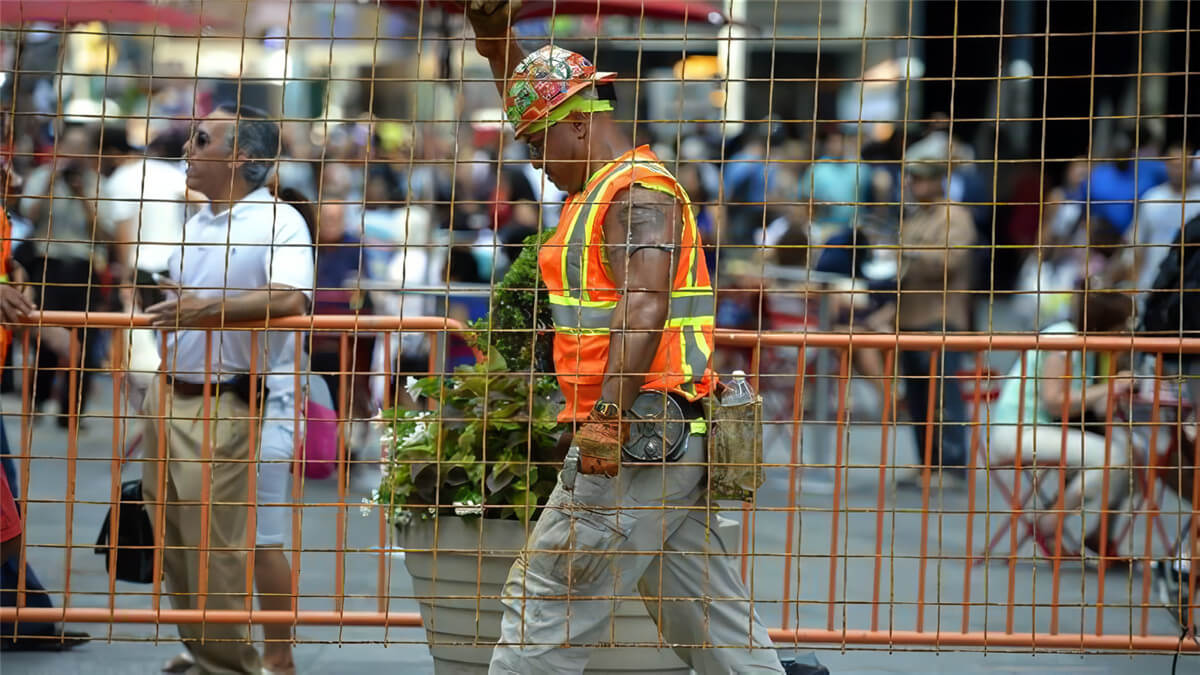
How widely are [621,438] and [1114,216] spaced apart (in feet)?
45.1

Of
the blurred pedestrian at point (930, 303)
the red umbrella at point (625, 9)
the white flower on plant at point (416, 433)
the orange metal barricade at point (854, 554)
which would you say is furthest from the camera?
the blurred pedestrian at point (930, 303)

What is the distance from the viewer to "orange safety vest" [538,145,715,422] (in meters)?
4.17

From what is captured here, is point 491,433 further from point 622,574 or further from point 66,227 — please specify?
point 66,227

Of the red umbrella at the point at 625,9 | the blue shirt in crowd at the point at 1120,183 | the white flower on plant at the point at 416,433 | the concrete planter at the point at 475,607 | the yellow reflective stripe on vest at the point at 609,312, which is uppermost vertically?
the red umbrella at the point at 625,9

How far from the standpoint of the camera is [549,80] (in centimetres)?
421

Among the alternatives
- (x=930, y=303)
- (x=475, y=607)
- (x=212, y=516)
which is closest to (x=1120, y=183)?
(x=930, y=303)

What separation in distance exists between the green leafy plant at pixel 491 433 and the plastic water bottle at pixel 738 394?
0.64 metres

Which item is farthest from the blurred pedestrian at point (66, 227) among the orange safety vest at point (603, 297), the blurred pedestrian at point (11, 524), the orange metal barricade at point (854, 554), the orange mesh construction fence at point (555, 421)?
the orange safety vest at point (603, 297)

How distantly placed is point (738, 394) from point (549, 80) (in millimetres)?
1019

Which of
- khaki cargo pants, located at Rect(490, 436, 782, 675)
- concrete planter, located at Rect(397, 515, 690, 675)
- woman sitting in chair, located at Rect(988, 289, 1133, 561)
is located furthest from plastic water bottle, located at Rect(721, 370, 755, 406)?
woman sitting in chair, located at Rect(988, 289, 1133, 561)

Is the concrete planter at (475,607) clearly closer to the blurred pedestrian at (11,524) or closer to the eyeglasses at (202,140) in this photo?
the blurred pedestrian at (11,524)

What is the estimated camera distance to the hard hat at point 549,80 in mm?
4242

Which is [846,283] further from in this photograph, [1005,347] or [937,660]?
[1005,347]

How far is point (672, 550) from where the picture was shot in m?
4.35
